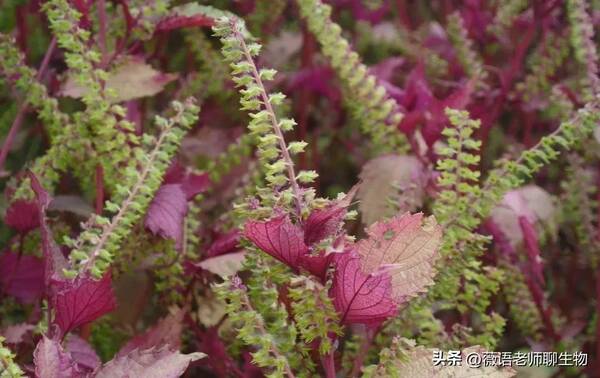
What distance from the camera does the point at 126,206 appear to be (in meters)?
0.77

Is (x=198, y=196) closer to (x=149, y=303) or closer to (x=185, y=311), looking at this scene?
(x=185, y=311)

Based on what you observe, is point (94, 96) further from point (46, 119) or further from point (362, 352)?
point (362, 352)

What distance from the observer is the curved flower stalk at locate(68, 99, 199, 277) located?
0.76 m

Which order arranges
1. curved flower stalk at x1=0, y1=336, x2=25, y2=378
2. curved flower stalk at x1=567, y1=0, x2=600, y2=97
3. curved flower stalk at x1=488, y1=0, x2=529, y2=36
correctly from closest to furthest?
curved flower stalk at x1=0, y1=336, x2=25, y2=378 → curved flower stalk at x1=567, y1=0, x2=600, y2=97 → curved flower stalk at x1=488, y1=0, x2=529, y2=36

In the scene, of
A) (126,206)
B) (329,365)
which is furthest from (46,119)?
(329,365)

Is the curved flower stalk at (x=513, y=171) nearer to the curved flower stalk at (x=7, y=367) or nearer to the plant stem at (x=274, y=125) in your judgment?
the plant stem at (x=274, y=125)

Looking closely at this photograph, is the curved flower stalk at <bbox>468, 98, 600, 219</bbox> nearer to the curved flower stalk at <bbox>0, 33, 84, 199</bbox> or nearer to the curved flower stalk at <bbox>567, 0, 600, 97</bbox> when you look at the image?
the curved flower stalk at <bbox>567, 0, 600, 97</bbox>

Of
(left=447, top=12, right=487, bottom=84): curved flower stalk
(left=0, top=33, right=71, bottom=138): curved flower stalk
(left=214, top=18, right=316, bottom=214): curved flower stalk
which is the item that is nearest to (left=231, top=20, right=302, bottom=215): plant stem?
(left=214, top=18, right=316, bottom=214): curved flower stalk

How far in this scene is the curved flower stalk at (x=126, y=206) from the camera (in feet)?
2.48

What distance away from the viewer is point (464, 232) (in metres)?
0.82

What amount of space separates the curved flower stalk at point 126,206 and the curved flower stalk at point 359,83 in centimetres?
21

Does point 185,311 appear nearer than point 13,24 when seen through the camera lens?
Yes

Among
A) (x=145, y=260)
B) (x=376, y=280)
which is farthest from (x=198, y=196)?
(x=376, y=280)

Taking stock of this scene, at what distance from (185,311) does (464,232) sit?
316 mm
